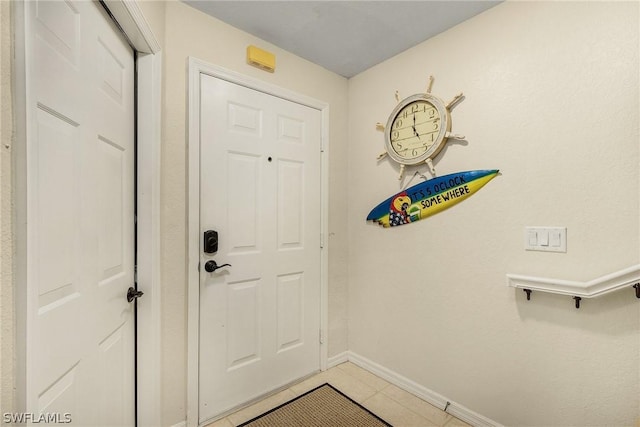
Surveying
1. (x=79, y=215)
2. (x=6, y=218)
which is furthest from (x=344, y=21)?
(x=6, y=218)

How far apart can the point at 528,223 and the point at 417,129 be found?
877 millimetres

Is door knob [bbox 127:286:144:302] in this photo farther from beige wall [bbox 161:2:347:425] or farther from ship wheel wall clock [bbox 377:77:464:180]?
ship wheel wall clock [bbox 377:77:464:180]

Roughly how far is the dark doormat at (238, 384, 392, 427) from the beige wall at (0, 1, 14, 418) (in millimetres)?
1434

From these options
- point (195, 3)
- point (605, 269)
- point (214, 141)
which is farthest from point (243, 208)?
point (605, 269)

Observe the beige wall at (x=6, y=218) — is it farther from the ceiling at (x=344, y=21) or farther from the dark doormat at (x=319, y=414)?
the dark doormat at (x=319, y=414)

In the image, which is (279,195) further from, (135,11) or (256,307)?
(135,11)

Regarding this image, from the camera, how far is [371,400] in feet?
6.30

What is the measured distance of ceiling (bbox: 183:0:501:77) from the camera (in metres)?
1.64

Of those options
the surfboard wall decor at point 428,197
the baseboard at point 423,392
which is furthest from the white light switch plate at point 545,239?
the baseboard at point 423,392

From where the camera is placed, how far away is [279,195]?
204 cm

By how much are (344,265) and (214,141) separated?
142cm

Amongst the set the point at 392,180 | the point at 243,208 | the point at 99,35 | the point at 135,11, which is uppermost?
the point at 135,11
